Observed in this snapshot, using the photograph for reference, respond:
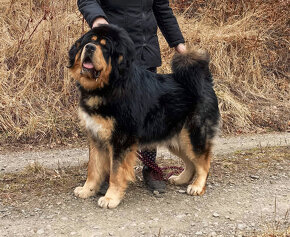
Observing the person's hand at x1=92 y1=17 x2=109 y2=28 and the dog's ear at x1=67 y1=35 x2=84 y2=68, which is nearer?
the dog's ear at x1=67 y1=35 x2=84 y2=68

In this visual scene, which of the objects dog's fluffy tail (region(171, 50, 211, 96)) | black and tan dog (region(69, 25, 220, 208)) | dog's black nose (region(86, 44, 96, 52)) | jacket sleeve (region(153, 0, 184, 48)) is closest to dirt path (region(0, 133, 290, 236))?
black and tan dog (region(69, 25, 220, 208))

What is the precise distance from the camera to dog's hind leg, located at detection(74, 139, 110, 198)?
12.2ft

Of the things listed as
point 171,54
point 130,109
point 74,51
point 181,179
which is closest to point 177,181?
point 181,179

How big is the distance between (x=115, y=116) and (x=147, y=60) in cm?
88

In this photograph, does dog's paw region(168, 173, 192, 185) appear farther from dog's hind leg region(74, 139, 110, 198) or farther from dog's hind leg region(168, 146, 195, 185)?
dog's hind leg region(74, 139, 110, 198)

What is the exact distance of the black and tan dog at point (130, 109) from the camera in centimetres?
328

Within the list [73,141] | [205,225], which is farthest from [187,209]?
[73,141]

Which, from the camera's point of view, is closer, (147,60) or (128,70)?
(128,70)

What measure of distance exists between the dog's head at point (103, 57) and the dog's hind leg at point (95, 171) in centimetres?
67

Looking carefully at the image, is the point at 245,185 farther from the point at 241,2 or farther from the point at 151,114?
the point at 241,2

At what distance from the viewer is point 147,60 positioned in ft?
13.1

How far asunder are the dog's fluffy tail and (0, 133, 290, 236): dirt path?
3.66 feet

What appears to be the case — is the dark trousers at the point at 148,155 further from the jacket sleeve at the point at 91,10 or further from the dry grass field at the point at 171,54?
the dry grass field at the point at 171,54

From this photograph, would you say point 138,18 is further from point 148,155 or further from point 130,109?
point 148,155
